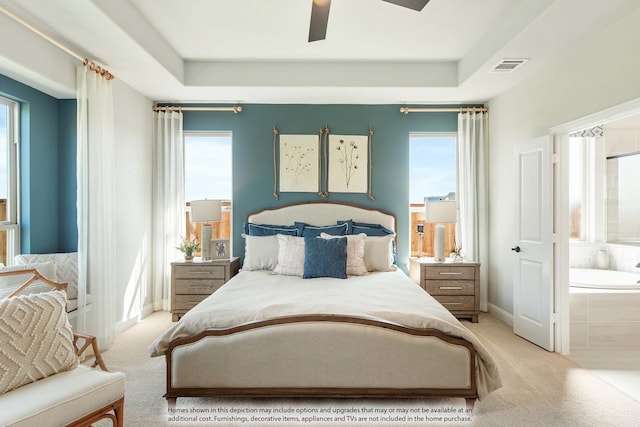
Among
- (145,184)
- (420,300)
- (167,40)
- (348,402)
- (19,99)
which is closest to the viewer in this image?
(348,402)

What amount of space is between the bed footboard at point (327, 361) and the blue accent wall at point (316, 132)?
2.39 meters

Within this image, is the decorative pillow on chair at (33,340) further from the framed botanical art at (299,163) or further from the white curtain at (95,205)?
the framed botanical art at (299,163)

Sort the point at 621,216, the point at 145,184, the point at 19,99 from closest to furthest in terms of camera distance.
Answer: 1. the point at 19,99
2. the point at 145,184
3. the point at 621,216

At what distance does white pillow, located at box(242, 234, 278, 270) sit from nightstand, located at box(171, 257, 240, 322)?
1.06 feet

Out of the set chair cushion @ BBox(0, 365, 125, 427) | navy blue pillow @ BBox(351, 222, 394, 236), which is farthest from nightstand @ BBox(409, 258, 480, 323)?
chair cushion @ BBox(0, 365, 125, 427)

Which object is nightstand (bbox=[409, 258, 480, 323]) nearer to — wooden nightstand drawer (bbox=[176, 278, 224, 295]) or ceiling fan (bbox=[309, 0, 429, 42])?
wooden nightstand drawer (bbox=[176, 278, 224, 295])

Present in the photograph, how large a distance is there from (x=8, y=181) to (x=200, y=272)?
6.28ft

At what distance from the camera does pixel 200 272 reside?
4.10 m

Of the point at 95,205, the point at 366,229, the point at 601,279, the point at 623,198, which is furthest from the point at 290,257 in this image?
the point at 623,198

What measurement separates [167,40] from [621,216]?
577 cm

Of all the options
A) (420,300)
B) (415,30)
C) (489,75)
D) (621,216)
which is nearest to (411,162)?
(489,75)

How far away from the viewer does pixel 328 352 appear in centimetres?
229

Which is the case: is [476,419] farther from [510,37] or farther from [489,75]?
[489,75]

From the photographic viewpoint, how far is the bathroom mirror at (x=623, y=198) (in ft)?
15.2
